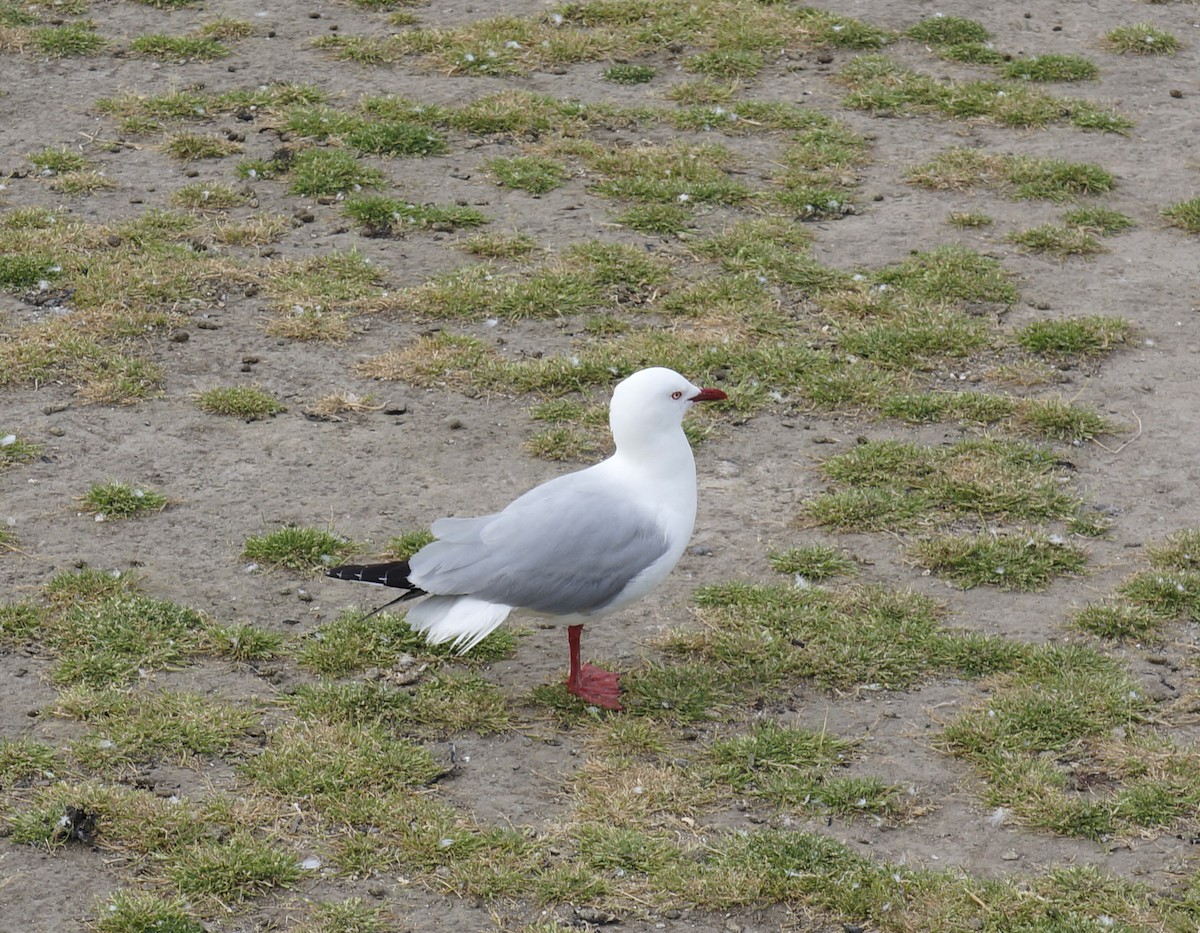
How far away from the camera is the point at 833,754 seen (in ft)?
18.2

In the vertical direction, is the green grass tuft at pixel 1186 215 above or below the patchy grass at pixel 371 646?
above

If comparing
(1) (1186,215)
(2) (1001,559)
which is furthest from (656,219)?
(2) (1001,559)

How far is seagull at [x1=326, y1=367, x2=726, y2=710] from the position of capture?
18.5 ft

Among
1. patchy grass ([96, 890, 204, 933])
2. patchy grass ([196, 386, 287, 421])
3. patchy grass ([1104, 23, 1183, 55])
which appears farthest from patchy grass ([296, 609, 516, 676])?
patchy grass ([1104, 23, 1183, 55])

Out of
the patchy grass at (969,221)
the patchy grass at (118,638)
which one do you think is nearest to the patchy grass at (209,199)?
the patchy grass at (118,638)

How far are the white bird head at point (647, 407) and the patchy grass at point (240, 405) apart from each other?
243 cm

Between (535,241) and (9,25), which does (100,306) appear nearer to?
(535,241)

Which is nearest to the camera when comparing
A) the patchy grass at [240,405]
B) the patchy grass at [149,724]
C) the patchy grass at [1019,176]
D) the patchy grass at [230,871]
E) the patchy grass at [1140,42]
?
the patchy grass at [230,871]

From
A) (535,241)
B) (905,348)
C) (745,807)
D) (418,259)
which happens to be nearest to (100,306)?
(418,259)

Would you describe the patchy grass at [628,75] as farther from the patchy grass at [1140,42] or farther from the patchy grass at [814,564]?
the patchy grass at [814,564]

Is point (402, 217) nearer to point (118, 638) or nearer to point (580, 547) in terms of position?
point (118, 638)

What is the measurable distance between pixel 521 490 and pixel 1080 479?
250 cm

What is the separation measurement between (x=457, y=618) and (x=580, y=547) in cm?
50

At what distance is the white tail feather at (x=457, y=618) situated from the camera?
18.4ft
